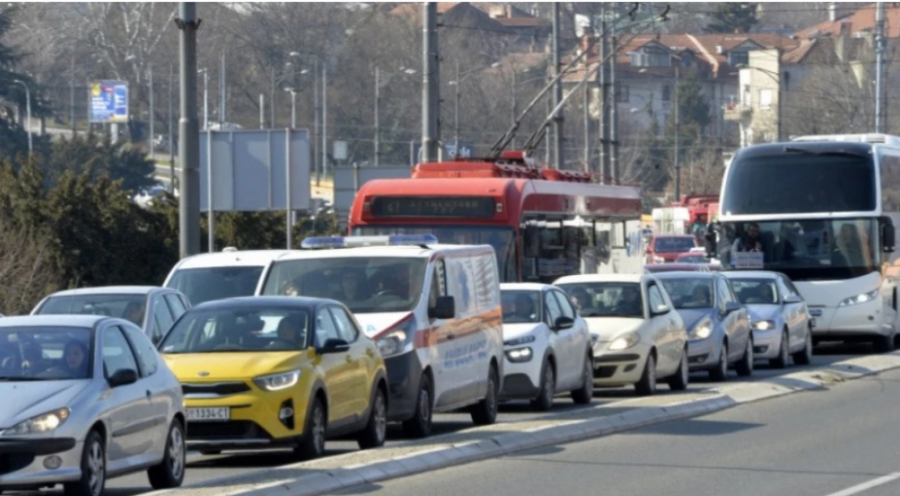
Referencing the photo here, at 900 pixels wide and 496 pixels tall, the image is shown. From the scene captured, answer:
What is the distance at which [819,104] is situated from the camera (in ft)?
305

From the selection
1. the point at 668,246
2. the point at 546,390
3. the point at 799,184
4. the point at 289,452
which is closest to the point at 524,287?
the point at 546,390

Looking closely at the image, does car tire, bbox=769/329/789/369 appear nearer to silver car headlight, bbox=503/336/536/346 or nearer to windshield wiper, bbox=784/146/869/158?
windshield wiper, bbox=784/146/869/158

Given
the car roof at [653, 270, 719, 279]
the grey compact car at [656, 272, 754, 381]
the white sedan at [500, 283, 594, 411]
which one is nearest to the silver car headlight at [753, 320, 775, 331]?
the grey compact car at [656, 272, 754, 381]

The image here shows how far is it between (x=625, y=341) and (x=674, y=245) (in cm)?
4099

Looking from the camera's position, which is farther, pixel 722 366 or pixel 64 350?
→ pixel 722 366

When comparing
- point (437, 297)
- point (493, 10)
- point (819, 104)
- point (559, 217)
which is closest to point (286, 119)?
point (819, 104)

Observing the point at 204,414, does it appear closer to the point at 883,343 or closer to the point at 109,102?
the point at 883,343

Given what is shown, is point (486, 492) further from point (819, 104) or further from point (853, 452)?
point (819, 104)

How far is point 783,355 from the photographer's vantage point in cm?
2750

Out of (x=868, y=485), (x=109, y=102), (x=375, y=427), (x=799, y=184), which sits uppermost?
(x=109, y=102)

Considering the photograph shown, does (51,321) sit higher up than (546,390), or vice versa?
(51,321)

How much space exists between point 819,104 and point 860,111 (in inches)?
201

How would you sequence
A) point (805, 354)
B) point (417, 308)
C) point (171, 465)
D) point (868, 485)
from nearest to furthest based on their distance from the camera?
point (171, 465)
point (868, 485)
point (417, 308)
point (805, 354)

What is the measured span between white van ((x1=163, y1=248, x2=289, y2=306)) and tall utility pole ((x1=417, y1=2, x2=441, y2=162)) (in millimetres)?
7254
